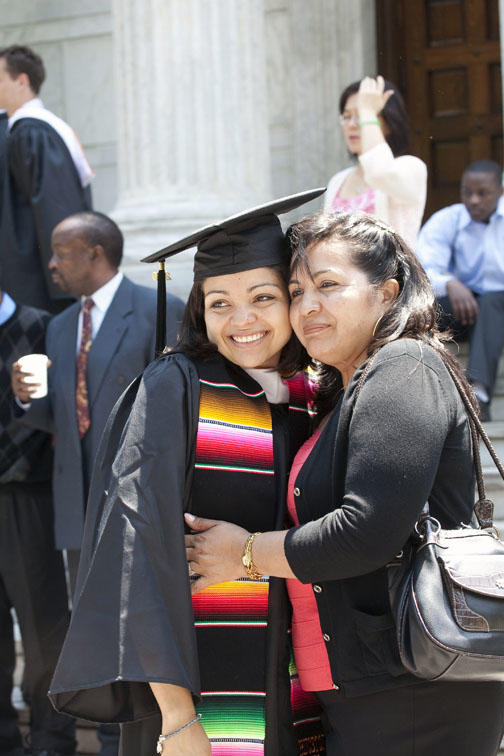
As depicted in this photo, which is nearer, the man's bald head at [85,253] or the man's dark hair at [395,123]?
the man's bald head at [85,253]

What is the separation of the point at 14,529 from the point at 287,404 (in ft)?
7.55

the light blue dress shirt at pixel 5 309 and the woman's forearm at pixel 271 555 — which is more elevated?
the light blue dress shirt at pixel 5 309

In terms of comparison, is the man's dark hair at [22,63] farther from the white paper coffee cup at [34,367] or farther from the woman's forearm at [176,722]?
the woman's forearm at [176,722]

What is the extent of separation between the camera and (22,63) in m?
5.68

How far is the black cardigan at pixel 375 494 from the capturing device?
215cm

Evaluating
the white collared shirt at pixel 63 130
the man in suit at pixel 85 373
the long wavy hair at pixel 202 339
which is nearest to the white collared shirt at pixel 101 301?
the man in suit at pixel 85 373

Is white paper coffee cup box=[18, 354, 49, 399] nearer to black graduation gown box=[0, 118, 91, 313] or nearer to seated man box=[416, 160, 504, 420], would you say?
black graduation gown box=[0, 118, 91, 313]

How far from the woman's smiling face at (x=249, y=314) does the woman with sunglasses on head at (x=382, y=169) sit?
1.86 meters

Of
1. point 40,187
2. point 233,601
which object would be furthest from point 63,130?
point 233,601

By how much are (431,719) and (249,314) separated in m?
0.97

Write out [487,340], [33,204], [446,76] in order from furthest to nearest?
[446,76] < [33,204] < [487,340]

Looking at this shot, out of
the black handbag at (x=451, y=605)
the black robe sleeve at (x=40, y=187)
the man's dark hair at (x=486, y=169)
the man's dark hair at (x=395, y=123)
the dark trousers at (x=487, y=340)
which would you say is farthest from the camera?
the man's dark hair at (x=486, y=169)

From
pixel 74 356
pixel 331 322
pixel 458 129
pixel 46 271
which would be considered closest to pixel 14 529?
pixel 74 356

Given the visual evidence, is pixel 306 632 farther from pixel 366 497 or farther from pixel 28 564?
pixel 28 564
